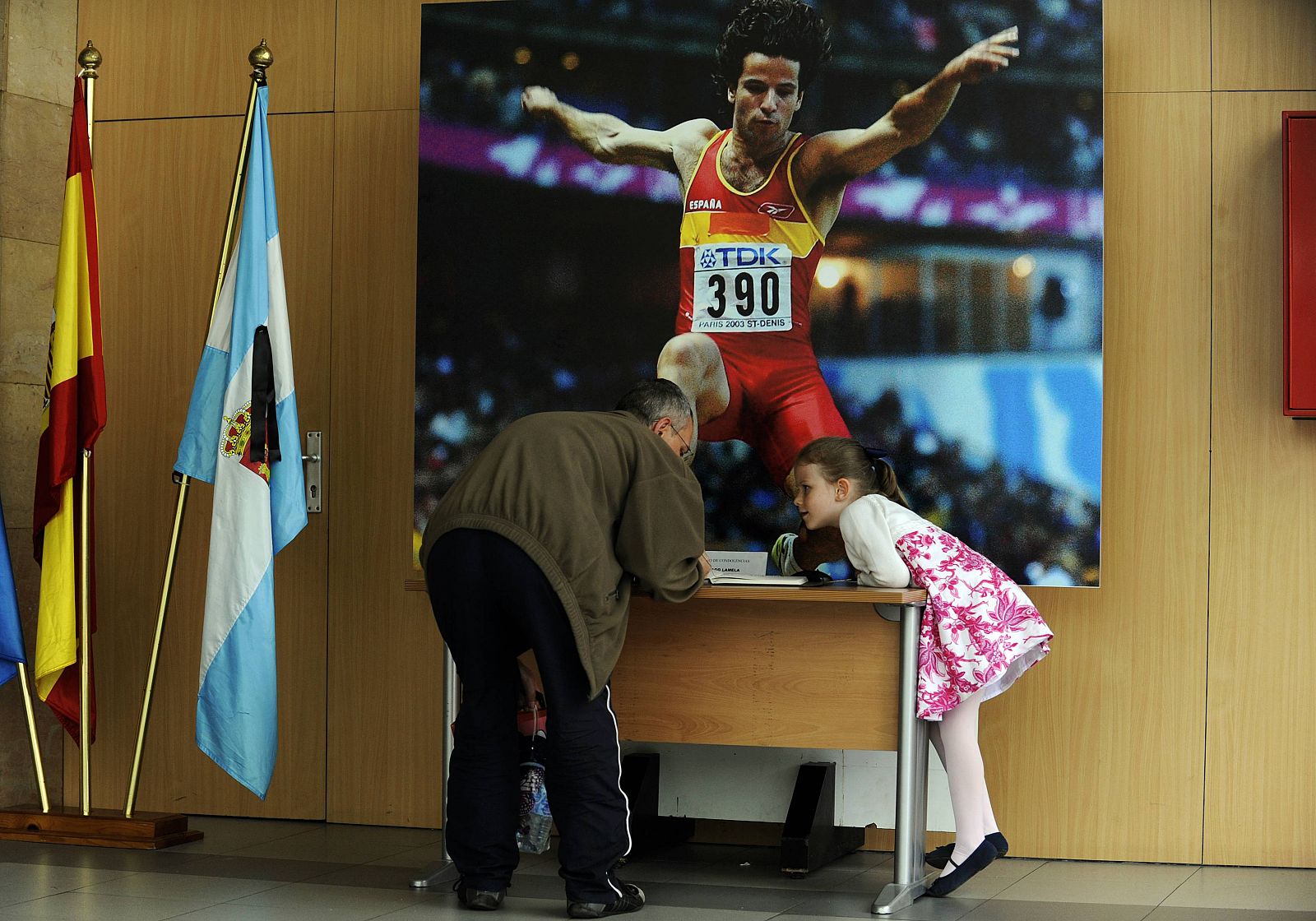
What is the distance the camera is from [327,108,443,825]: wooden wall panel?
4.58 m

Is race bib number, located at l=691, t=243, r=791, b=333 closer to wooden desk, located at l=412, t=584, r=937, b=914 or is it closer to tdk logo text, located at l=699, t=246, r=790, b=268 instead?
tdk logo text, located at l=699, t=246, r=790, b=268

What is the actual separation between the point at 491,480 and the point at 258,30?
7.56ft

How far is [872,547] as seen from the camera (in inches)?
138

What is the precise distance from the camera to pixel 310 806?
4.66m

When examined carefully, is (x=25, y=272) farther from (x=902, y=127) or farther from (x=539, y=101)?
(x=902, y=127)

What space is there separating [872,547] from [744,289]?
0.97 m

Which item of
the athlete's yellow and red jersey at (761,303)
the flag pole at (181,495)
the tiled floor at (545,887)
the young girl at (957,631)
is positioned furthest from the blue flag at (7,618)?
the young girl at (957,631)

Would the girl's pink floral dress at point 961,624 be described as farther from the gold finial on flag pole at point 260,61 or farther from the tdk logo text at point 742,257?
the gold finial on flag pole at point 260,61

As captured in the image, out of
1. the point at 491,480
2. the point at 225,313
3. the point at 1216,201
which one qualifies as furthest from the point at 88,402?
the point at 1216,201

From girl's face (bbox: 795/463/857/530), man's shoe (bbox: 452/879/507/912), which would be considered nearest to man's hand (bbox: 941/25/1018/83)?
girl's face (bbox: 795/463/857/530)

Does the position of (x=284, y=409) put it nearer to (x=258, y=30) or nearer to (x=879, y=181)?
(x=258, y=30)

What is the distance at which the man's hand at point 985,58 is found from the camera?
13.1 feet

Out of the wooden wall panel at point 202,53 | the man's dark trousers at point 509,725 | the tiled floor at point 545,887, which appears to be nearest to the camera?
the man's dark trousers at point 509,725

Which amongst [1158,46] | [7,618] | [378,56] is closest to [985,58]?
[1158,46]
